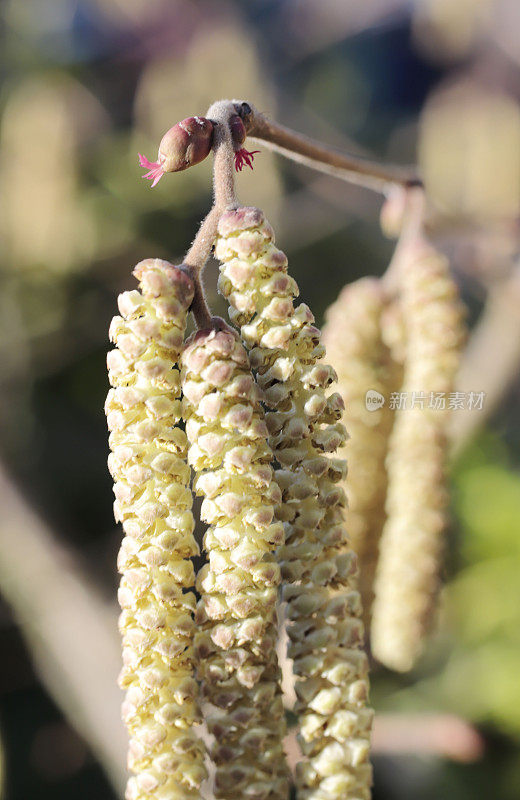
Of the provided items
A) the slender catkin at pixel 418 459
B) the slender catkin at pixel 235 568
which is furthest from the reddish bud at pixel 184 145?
the slender catkin at pixel 418 459

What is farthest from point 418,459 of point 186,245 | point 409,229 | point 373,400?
point 186,245

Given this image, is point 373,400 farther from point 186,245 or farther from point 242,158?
point 186,245

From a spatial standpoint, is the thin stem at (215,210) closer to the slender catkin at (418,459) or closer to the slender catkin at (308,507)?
the slender catkin at (308,507)

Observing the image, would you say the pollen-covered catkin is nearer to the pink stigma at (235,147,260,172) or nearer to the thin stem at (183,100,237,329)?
the thin stem at (183,100,237,329)

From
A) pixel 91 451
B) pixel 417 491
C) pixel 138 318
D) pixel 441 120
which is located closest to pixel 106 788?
pixel 91 451

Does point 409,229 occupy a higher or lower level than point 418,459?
higher
